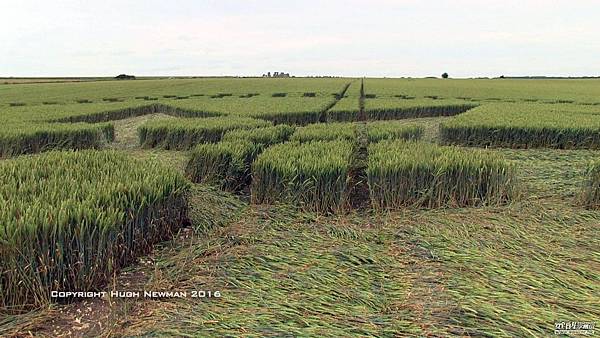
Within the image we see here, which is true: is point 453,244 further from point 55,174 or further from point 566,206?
point 55,174

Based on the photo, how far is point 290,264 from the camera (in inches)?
123

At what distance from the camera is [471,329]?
2141mm

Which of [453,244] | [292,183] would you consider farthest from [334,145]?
[453,244]

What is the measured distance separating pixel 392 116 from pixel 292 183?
46.0ft

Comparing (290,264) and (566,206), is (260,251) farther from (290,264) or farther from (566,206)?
(566,206)

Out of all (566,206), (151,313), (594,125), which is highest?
(594,125)

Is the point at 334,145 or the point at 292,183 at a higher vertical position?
the point at 334,145

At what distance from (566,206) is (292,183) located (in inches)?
141

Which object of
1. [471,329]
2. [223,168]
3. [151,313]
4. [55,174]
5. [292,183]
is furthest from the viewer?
[223,168]

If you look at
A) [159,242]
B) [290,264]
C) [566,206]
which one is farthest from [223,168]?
[566,206]

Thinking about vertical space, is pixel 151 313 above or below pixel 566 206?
below

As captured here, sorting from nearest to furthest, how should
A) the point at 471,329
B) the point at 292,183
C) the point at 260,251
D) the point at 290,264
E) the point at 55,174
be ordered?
the point at 471,329 < the point at 290,264 < the point at 260,251 < the point at 55,174 < the point at 292,183

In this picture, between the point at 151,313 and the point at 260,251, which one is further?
the point at 260,251

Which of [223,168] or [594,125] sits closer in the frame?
[223,168]
